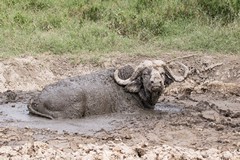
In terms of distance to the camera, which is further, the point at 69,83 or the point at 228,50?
the point at 228,50

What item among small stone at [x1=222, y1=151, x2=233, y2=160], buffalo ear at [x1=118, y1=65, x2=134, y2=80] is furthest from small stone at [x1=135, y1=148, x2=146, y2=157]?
Answer: buffalo ear at [x1=118, y1=65, x2=134, y2=80]

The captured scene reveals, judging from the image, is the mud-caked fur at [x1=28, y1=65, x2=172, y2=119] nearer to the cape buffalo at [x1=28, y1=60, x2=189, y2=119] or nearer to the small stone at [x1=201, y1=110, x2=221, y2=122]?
the cape buffalo at [x1=28, y1=60, x2=189, y2=119]

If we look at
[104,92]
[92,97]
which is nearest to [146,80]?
[104,92]

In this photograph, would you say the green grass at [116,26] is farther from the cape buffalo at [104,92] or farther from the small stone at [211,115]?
the small stone at [211,115]

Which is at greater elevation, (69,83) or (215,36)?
(215,36)

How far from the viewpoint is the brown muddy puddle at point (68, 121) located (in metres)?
8.09

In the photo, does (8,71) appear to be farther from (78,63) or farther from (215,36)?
(215,36)

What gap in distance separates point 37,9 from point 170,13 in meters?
3.16

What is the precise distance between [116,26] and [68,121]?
5.67 meters

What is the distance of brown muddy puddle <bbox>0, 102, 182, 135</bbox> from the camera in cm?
809

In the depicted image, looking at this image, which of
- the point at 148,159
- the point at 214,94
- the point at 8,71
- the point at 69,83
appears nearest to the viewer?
the point at 148,159

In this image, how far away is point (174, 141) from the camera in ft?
24.3

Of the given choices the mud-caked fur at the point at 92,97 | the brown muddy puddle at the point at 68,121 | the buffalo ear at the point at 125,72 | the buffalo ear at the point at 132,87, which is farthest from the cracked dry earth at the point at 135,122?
the buffalo ear at the point at 125,72

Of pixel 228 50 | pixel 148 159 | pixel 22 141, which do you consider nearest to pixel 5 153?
pixel 22 141
